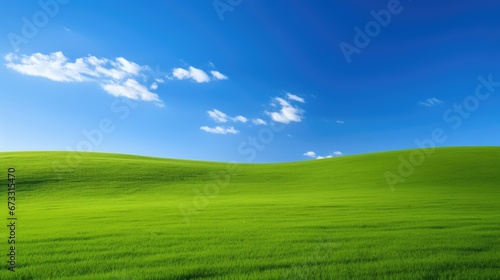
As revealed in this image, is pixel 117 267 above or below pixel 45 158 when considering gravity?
below

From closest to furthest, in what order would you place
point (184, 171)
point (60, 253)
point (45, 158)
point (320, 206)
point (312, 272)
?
point (312, 272), point (60, 253), point (320, 206), point (184, 171), point (45, 158)

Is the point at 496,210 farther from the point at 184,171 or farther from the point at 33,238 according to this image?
the point at 184,171

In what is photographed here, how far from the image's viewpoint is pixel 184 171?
4172 cm

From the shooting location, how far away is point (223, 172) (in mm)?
44031

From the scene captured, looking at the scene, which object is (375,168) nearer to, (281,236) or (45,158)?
(281,236)

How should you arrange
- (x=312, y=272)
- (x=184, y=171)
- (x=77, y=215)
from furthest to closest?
1. (x=184, y=171)
2. (x=77, y=215)
3. (x=312, y=272)

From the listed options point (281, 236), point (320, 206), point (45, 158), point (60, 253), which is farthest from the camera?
point (45, 158)

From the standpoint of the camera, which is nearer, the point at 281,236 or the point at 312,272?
the point at 312,272

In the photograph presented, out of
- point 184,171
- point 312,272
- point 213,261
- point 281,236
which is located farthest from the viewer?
point 184,171

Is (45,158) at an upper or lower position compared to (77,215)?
upper

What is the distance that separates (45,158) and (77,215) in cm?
3175

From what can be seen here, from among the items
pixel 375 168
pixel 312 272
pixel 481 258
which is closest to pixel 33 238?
pixel 312 272

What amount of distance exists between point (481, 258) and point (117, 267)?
8.14 m

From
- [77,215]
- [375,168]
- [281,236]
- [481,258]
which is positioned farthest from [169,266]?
[375,168]
